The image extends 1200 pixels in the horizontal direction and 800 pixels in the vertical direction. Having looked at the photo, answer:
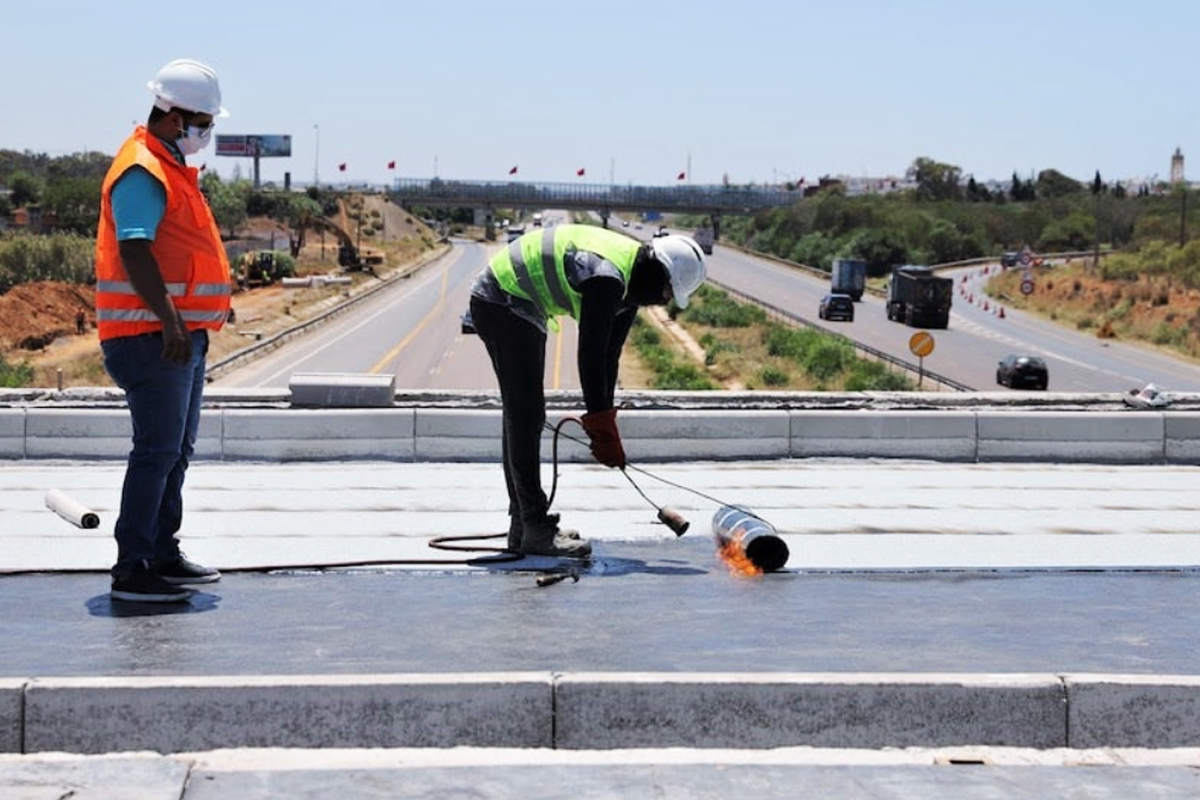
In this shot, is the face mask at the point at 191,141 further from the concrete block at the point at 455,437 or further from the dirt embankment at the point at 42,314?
the dirt embankment at the point at 42,314

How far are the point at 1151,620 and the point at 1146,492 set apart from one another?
3.98 m

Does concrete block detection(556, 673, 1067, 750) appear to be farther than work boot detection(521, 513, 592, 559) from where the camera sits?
No

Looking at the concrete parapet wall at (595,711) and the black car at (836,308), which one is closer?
the concrete parapet wall at (595,711)

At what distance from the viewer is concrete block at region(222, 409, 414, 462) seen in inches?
430

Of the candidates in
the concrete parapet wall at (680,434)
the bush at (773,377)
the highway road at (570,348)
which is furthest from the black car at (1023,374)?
the concrete parapet wall at (680,434)

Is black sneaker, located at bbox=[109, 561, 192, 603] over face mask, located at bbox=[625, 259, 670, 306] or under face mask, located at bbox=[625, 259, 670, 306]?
under

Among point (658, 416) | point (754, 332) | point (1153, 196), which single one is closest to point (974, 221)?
point (1153, 196)

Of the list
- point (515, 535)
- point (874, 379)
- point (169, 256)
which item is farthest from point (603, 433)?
point (874, 379)

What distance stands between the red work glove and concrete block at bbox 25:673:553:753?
2.43 m

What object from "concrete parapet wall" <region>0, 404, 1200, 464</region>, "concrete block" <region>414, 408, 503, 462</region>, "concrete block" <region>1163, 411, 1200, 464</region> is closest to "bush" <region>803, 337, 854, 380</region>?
"concrete block" <region>1163, 411, 1200, 464</region>

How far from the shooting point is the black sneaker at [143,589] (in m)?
6.69

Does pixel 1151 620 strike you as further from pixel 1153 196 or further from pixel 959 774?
pixel 1153 196

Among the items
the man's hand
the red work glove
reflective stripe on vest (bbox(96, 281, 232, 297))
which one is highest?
reflective stripe on vest (bbox(96, 281, 232, 297))

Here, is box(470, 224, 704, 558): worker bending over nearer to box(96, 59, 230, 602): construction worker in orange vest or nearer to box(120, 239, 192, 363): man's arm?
box(96, 59, 230, 602): construction worker in orange vest
